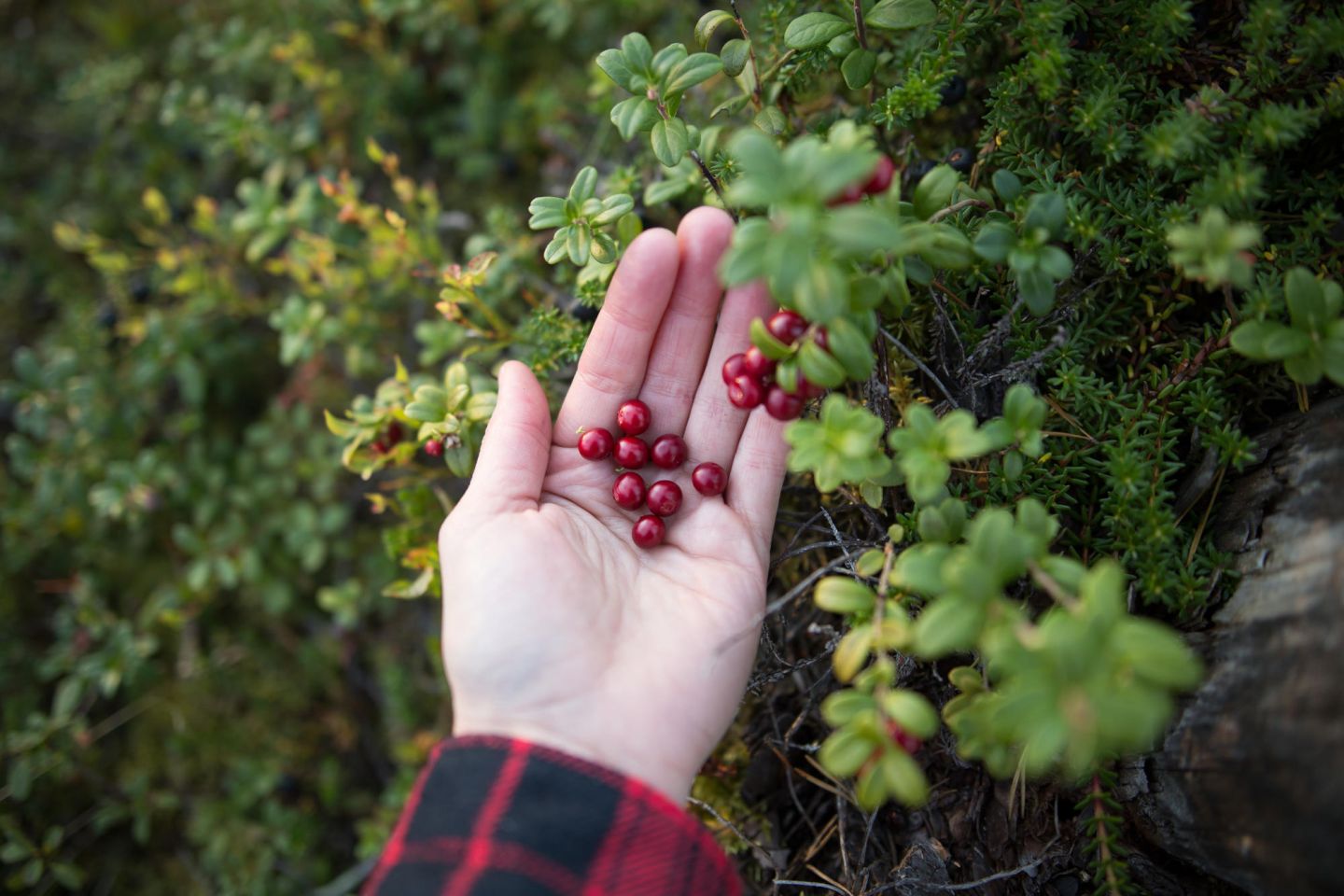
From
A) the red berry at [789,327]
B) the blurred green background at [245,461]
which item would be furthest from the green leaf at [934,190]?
the blurred green background at [245,461]

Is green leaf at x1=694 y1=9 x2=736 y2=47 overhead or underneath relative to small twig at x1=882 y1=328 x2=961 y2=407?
overhead

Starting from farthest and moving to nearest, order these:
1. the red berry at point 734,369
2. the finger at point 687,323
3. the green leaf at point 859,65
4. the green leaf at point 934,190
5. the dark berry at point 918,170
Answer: the dark berry at point 918,170, the finger at point 687,323, the green leaf at point 859,65, the red berry at point 734,369, the green leaf at point 934,190

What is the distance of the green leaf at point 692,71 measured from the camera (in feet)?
7.91

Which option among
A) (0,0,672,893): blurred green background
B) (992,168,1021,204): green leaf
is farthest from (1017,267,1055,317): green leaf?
(0,0,672,893): blurred green background

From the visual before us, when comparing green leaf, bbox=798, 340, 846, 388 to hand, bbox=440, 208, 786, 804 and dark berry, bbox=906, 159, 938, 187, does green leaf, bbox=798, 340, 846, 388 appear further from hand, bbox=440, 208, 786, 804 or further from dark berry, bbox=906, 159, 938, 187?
dark berry, bbox=906, 159, 938, 187

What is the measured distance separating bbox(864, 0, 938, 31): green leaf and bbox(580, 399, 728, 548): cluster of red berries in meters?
1.38

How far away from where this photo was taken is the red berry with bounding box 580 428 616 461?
9.07 ft

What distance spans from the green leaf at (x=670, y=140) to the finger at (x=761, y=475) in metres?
0.84

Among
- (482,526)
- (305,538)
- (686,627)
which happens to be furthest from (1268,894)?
(305,538)

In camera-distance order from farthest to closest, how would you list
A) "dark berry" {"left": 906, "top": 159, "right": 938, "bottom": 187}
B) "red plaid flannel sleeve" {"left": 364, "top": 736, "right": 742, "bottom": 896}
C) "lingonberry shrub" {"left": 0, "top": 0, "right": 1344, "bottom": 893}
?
"dark berry" {"left": 906, "top": 159, "right": 938, "bottom": 187}
"red plaid flannel sleeve" {"left": 364, "top": 736, "right": 742, "bottom": 896}
"lingonberry shrub" {"left": 0, "top": 0, "right": 1344, "bottom": 893}

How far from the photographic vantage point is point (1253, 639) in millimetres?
2059

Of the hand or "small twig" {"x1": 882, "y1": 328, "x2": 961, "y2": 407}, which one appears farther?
"small twig" {"x1": 882, "y1": 328, "x2": 961, "y2": 407}

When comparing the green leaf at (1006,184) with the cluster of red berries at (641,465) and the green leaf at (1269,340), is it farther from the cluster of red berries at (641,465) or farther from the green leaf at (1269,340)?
the cluster of red berries at (641,465)

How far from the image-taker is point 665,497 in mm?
2693
